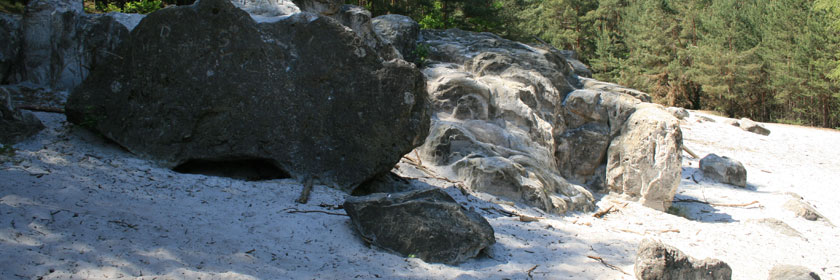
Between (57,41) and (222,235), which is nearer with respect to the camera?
(222,235)

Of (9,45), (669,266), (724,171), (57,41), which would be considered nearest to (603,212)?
(669,266)

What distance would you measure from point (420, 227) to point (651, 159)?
4933mm

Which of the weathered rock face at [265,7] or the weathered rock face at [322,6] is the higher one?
the weathered rock face at [265,7]

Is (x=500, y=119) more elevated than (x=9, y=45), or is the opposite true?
(x=9, y=45)

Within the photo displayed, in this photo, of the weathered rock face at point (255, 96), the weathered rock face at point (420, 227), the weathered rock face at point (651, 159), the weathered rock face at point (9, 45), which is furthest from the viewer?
the weathered rock face at point (651, 159)

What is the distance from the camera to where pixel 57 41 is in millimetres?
5652

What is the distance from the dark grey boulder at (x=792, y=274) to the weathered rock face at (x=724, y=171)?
6.26m

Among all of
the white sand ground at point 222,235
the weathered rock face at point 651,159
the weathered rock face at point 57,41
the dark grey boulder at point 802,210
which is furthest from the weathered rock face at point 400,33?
the dark grey boulder at point 802,210

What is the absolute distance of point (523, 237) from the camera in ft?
14.2

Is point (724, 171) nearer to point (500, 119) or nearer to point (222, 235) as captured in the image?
point (500, 119)

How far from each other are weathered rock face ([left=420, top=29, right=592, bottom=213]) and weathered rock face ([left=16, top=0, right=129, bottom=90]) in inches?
148

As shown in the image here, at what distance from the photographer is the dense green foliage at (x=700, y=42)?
18486mm

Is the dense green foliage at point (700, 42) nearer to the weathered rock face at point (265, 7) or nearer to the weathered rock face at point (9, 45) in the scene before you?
the weathered rock face at point (265, 7)

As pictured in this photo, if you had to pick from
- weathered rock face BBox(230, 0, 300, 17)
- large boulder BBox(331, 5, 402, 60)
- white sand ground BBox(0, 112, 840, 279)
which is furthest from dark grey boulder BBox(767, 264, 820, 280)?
weathered rock face BBox(230, 0, 300, 17)
